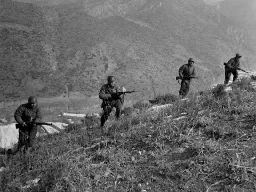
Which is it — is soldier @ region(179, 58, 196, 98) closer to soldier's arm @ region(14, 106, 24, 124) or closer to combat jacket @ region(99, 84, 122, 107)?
combat jacket @ region(99, 84, 122, 107)

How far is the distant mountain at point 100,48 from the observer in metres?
53.2

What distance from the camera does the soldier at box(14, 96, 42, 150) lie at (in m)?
6.12

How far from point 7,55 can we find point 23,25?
13.7 meters

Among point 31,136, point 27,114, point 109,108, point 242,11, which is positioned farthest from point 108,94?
point 242,11

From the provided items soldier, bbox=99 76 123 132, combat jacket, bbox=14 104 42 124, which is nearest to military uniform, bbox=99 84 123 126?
soldier, bbox=99 76 123 132

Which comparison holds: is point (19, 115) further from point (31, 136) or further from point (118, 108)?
point (118, 108)

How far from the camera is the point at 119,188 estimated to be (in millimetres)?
3250

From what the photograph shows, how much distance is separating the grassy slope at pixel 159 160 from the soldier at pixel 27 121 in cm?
161

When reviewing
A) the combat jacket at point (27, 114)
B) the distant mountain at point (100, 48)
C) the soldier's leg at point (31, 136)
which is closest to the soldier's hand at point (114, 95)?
the combat jacket at point (27, 114)

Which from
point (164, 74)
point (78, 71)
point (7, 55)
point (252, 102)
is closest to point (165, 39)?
point (164, 74)

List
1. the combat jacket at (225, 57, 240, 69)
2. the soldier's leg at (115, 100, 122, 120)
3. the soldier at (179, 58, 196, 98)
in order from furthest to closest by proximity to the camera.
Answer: the combat jacket at (225, 57, 240, 69) → the soldier at (179, 58, 196, 98) → the soldier's leg at (115, 100, 122, 120)

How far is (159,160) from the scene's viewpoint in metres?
3.73

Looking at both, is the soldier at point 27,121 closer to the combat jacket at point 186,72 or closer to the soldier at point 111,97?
the soldier at point 111,97

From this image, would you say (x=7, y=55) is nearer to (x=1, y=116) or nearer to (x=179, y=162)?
(x=1, y=116)
